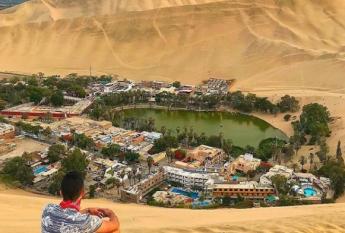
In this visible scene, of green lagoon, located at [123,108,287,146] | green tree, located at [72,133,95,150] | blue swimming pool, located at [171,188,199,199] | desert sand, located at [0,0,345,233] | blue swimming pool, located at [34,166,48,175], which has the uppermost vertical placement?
desert sand, located at [0,0,345,233]

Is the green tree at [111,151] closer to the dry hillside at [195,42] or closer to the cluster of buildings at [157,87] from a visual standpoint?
the cluster of buildings at [157,87]

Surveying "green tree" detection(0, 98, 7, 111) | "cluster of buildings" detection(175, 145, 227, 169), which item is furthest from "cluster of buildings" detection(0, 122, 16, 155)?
"cluster of buildings" detection(175, 145, 227, 169)

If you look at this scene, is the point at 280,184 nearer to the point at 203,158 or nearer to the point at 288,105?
the point at 203,158

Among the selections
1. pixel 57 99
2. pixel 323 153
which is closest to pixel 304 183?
pixel 323 153

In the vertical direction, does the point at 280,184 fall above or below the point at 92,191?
above

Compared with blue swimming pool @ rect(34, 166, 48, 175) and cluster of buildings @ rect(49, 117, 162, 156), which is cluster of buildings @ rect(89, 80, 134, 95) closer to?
cluster of buildings @ rect(49, 117, 162, 156)

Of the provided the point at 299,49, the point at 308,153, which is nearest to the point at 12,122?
the point at 308,153
